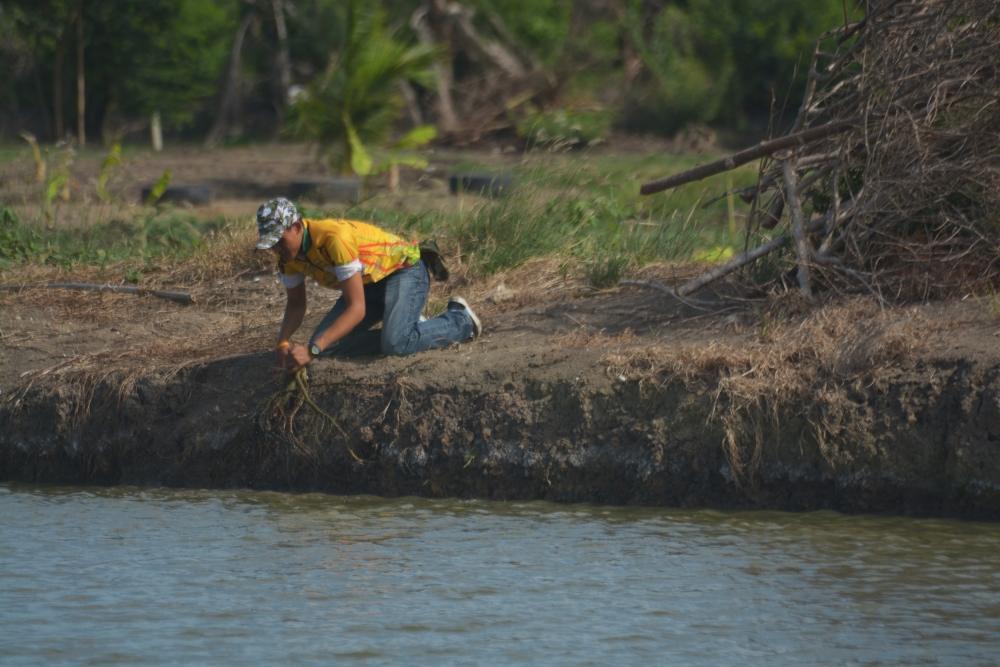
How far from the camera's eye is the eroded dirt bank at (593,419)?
6695 mm

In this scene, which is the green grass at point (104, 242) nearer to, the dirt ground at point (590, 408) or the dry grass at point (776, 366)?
the dirt ground at point (590, 408)

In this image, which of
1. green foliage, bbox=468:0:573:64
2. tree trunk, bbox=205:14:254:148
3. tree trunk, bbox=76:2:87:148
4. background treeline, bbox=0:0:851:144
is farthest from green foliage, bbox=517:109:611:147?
tree trunk, bbox=76:2:87:148

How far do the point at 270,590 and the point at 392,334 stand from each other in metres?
2.13

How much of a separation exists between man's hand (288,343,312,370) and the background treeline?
15.3 m

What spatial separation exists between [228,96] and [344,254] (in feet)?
58.5

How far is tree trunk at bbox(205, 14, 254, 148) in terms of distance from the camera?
2416 cm

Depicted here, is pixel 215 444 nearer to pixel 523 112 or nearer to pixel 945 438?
pixel 945 438

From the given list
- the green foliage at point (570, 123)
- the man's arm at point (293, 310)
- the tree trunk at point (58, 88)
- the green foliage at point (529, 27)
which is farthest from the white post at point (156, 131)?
the man's arm at point (293, 310)

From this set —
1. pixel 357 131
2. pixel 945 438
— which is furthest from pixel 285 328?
pixel 357 131

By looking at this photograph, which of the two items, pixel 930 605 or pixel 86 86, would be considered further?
pixel 86 86

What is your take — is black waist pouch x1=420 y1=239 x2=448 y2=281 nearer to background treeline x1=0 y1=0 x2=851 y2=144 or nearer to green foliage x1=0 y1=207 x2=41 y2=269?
green foliage x1=0 y1=207 x2=41 y2=269

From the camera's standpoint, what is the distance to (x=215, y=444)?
7727mm

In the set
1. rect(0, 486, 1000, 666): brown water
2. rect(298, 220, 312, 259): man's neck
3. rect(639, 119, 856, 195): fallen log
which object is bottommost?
rect(0, 486, 1000, 666): brown water

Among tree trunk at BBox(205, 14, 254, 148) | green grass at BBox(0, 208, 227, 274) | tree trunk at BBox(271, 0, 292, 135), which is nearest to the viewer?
green grass at BBox(0, 208, 227, 274)
